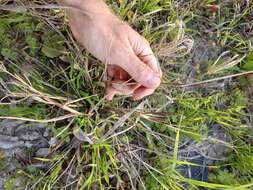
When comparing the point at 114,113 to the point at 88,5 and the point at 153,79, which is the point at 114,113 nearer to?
the point at 153,79

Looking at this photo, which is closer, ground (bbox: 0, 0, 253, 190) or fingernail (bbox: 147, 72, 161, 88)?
fingernail (bbox: 147, 72, 161, 88)

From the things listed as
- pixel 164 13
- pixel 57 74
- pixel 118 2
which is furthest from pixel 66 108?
pixel 164 13

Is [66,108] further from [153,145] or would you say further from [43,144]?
[153,145]

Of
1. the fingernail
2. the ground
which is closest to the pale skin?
the fingernail

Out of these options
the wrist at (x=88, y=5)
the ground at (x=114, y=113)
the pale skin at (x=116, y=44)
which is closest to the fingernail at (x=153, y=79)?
the pale skin at (x=116, y=44)

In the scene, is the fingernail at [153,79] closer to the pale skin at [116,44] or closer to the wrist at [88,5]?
the pale skin at [116,44]

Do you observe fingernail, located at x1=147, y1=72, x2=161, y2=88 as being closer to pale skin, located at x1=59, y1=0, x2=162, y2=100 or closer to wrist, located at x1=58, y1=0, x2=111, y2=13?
pale skin, located at x1=59, y1=0, x2=162, y2=100

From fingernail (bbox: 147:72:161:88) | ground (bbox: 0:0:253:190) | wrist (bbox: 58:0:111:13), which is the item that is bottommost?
ground (bbox: 0:0:253:190)
